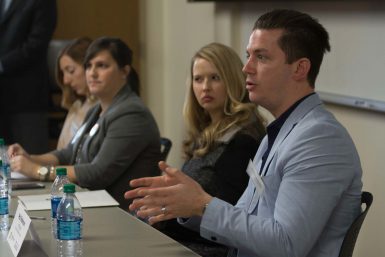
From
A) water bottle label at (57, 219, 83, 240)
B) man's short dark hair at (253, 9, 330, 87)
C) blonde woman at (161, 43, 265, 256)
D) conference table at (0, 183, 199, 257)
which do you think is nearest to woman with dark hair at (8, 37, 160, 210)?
blonde woman at (161, 43, 265, 256)

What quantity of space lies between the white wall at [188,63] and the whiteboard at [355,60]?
4 cm

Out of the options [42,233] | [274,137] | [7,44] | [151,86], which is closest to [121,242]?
[42,233]

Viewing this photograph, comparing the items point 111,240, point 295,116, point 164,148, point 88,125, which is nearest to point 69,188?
point 111,240

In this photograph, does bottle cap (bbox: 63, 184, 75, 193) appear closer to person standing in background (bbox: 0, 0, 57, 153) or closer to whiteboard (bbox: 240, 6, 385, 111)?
whiteboard (bbox: 240, 6, 385, 111)

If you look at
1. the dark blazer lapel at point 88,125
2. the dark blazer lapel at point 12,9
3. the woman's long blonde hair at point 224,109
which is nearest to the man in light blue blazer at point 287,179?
the woman's long blonde hair at point 224,109

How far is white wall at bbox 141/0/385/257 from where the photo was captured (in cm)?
349

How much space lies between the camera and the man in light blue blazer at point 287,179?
1983mm

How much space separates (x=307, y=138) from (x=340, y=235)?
0.28m

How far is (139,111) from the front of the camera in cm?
360

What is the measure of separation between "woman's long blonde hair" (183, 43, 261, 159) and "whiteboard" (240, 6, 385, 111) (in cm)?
68

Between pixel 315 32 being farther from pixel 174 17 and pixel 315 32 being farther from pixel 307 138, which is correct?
pixel 174 17

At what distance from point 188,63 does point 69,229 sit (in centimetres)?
379

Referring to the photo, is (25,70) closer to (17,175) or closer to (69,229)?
(17,175)

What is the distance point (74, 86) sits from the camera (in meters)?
4.36
